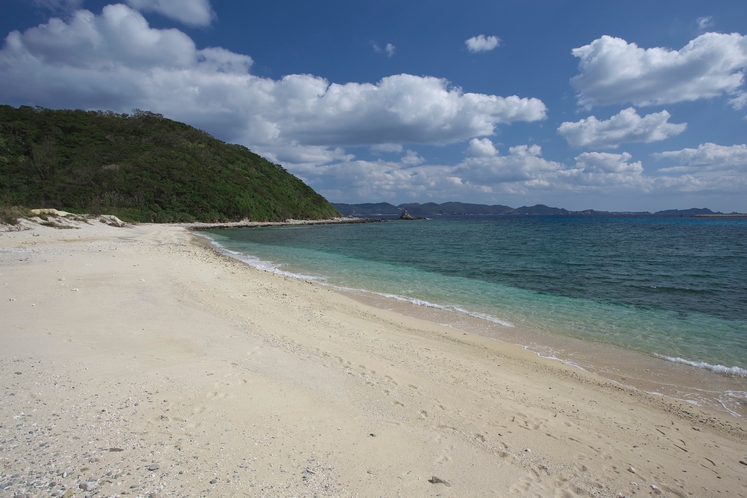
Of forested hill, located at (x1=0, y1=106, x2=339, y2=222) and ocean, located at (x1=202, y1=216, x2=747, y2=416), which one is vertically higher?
forested hill, located at (x1=0, y1=106, x2=339, y2=222)

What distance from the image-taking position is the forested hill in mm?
51875

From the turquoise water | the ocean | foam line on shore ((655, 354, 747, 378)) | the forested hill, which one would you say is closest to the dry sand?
the ocean

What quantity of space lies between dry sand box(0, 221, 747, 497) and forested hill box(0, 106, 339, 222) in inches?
1872

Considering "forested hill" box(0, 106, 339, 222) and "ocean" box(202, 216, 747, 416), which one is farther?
"forested hill" box(0, 106, 339, 222)

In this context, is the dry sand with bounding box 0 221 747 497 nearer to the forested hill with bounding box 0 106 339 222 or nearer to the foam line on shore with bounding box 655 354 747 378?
the foam line on shore with bounding box 655 354 747 378

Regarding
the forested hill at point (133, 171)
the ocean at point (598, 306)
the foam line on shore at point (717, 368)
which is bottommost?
the foam line on shore at point (717, 368)

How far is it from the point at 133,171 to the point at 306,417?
7284cm

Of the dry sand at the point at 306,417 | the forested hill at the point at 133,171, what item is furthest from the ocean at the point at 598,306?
the forested hill at the point at 133,171

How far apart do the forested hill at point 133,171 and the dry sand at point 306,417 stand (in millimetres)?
47545

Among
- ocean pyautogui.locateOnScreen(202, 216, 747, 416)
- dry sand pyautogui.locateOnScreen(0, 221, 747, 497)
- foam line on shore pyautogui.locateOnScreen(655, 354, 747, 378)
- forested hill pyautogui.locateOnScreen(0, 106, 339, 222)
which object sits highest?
forested hill pyautogui.locateOnScreen(0, 106, 339, 222)

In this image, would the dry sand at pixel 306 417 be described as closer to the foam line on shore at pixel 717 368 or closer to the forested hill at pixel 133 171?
the foam line on shore at pixel 717 368

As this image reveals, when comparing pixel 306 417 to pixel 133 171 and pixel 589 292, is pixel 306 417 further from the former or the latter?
pixel 133 171

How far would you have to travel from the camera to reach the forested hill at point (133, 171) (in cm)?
5188

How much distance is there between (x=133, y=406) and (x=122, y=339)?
2662 millimetres
